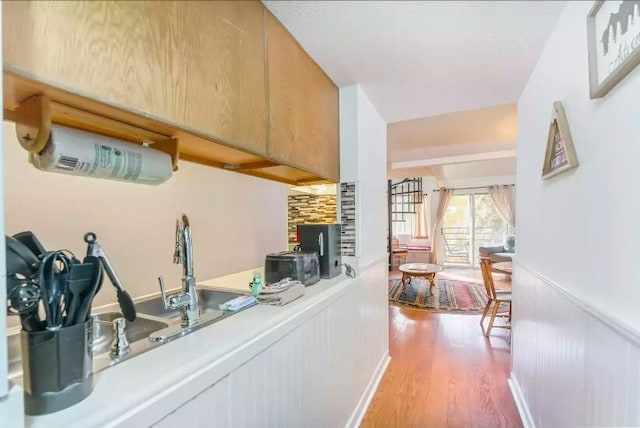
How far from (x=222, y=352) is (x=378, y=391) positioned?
174 centimetres

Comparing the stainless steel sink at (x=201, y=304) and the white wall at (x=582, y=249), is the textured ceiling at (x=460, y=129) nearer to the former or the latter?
the white wall at (x=582, y=249)

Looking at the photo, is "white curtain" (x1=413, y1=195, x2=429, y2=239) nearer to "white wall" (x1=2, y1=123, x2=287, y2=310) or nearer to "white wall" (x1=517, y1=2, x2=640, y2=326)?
"white wall" (x1=2, y1=123, x2=287, y2=310)

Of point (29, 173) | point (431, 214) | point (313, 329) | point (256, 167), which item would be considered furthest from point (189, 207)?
point (431, 214)

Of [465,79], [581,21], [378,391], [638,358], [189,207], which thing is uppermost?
[465,79]

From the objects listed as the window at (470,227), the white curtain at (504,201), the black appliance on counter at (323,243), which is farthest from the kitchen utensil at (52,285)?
the window at (470,227)

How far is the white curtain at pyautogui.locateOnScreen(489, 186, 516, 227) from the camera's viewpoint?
6562mm

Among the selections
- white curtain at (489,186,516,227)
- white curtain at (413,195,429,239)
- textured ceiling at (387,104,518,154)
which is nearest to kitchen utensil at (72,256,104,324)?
textured ceiling at (387,104,518,154)

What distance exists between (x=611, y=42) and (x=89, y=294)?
4.72ft

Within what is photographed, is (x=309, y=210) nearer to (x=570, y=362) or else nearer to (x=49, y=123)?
(x=570, y=362)

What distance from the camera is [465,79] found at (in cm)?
170

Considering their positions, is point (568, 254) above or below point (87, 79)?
below

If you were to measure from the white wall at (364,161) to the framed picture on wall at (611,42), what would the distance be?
1.10 m

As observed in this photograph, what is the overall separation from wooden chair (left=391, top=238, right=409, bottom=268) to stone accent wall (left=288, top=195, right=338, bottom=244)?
2.74 m

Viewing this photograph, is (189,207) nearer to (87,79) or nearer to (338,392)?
(338,392)
